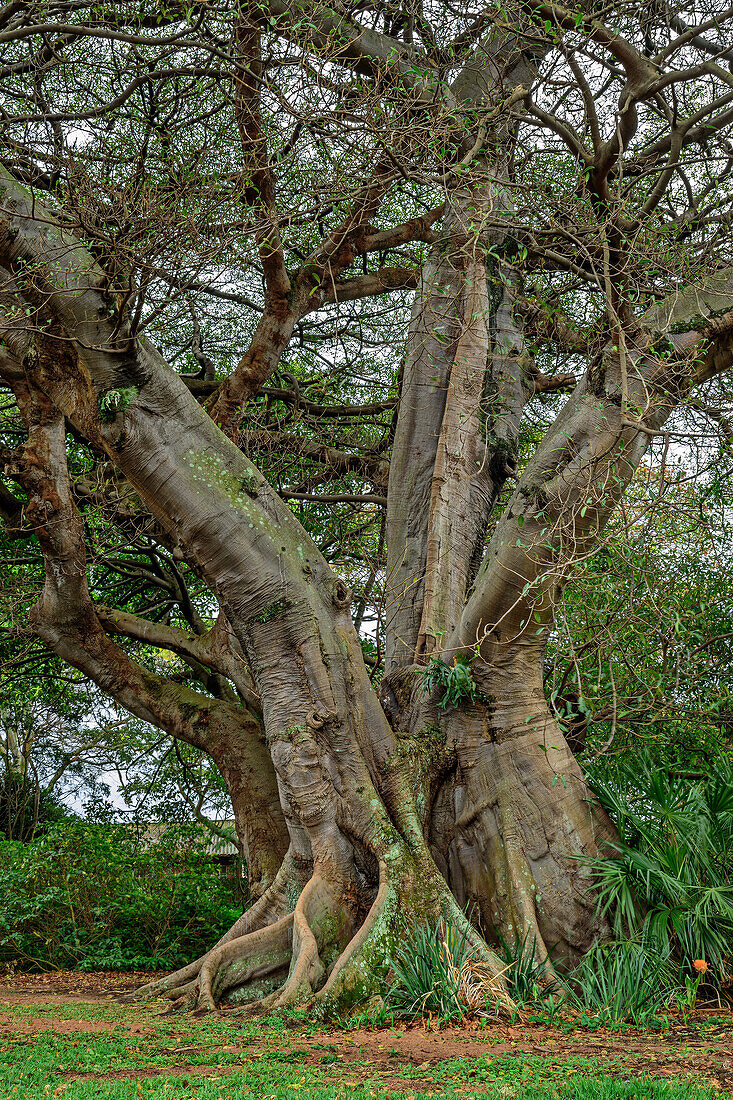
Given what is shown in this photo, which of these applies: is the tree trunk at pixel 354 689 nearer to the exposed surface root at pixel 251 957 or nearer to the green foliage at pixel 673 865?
the exposed surface root at pixel 251 957

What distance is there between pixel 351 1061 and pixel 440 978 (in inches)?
42.3

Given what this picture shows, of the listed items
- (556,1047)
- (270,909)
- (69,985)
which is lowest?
(69,985)

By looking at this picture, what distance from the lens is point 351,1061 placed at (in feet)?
14.1

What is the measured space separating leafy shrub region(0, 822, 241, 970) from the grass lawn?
388 centimetres

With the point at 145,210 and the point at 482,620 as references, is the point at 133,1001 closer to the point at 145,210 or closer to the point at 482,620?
the point at 482,620

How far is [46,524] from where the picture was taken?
23.5ft

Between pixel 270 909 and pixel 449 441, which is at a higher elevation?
pixel 449 441

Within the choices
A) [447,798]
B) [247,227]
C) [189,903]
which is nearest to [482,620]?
[447,798]

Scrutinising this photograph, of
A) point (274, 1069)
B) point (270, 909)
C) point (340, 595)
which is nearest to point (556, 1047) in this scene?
point (274, 1069)

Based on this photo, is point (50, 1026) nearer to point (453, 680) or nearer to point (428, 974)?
point (428, 974)

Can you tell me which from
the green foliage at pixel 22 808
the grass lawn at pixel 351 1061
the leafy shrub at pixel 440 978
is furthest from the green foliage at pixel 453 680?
the green foliage at pixel 22 808

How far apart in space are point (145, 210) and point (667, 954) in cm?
595

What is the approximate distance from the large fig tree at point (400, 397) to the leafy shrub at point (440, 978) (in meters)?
0.16

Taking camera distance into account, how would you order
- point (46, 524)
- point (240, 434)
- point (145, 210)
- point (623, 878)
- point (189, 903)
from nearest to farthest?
1. point (145, 210)
2. point (623, 878)
3. point (46, 524)
4. point (240, 434)
5. point (189, 903)
